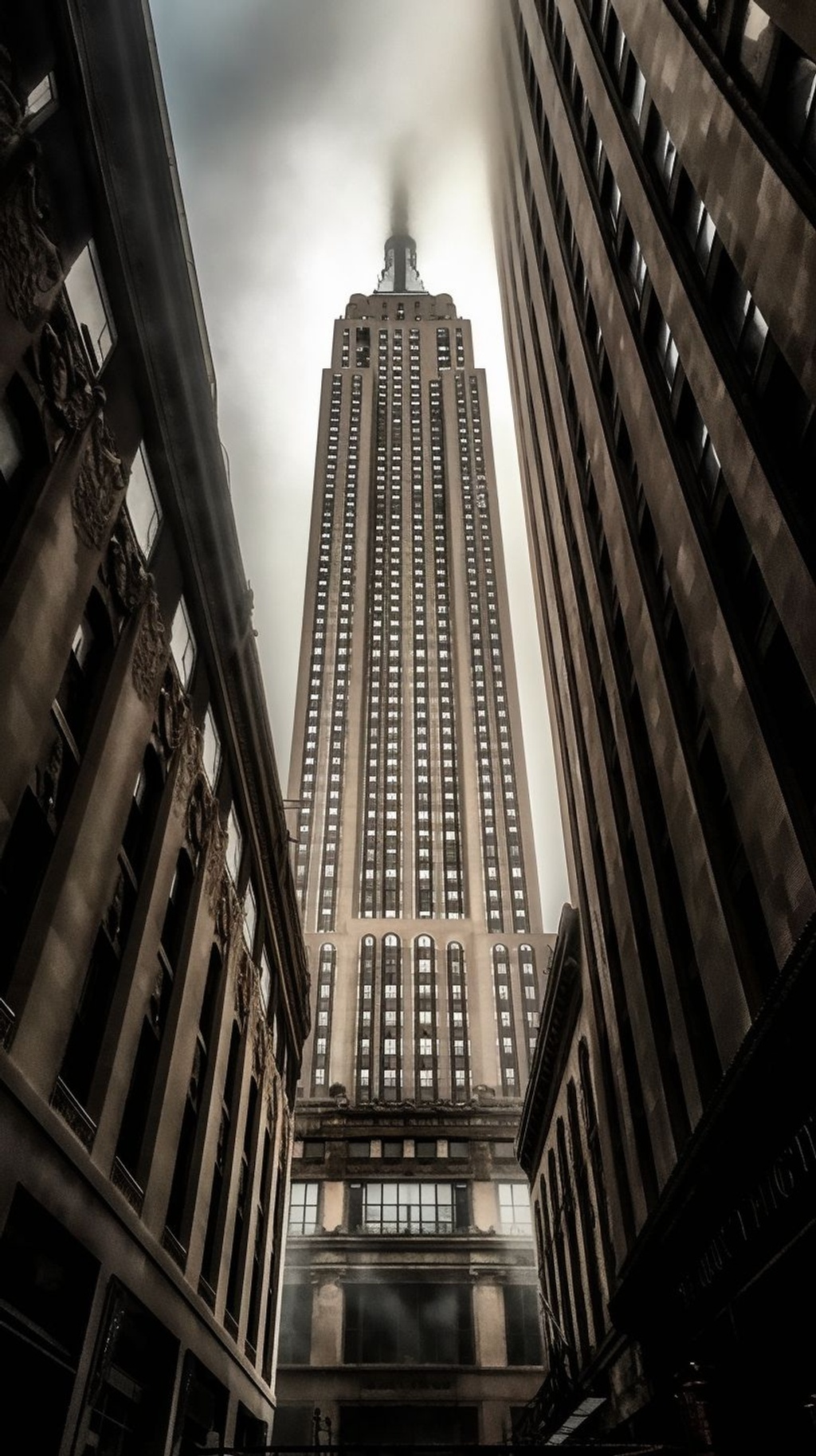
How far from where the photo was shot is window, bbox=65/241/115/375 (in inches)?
709

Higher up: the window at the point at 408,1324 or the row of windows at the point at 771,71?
the row of windows at the point at 771,71

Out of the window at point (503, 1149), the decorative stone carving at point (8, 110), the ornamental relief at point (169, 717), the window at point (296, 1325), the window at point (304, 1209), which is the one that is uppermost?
the window at point (503, 1149)

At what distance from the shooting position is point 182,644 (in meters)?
24.5

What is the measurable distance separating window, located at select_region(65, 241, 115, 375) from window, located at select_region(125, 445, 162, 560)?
8.19 feet

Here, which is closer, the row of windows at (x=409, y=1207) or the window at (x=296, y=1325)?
the window at (x=296, y=1325)

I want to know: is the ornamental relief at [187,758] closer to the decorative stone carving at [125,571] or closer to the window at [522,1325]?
the decorative stone carving at [125,571]

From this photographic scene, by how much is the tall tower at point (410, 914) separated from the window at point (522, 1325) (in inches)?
5.0

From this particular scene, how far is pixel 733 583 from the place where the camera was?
63.4 ft

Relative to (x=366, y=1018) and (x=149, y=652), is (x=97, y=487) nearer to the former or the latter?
(x=149, y=652)

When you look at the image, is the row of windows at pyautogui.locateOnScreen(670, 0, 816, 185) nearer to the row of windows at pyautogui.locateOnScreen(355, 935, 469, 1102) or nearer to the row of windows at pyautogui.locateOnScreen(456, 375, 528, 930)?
the row of windows at pyautogui.locateOnScreen(355, 935, 469, 1102)

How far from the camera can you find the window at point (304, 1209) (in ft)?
205

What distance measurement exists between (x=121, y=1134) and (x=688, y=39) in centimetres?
2649

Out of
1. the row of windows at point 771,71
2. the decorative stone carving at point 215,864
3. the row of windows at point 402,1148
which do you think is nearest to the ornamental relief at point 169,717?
the decorative stone carving at point 215,864

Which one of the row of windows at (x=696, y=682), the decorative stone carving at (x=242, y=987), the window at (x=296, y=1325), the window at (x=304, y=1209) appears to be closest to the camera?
the row of windows at (x=696, y=682)
